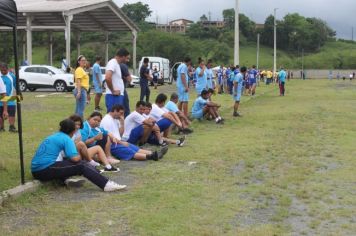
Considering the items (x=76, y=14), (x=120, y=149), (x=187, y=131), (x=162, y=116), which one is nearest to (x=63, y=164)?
(x=120, y=149)

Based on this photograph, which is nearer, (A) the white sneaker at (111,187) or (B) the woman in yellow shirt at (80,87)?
(A) the white sneaker at (111,187)

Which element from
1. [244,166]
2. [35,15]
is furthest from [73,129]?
[35,15]

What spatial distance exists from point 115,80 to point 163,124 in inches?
61.1

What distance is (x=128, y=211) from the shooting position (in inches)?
253

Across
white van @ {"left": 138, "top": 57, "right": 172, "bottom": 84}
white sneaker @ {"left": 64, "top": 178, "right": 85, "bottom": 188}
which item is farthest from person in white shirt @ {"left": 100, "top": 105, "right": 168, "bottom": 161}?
white van @ {"left": 138, "top": 57, "right": 172, "bottom": 84}

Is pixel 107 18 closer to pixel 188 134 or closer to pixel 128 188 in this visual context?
pixel 188 134

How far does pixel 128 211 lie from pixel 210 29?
124m

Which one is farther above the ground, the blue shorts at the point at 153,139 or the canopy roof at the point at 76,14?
the canopy roof at the point at 76,14

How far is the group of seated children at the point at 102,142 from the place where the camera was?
7406 millimetres

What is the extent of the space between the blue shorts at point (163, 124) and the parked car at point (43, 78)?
20.9m

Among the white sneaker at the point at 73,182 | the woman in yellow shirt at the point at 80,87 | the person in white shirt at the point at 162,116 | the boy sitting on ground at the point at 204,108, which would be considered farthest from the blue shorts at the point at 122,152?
the boy sitting on ground at the point at 204,108

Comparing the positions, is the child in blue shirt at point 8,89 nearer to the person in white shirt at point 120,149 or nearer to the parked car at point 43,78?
the person in white shirt at point 120,149

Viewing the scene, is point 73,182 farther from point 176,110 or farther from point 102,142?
point 176,110

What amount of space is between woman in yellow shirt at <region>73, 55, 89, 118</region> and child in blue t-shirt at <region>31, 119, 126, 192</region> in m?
5.38
